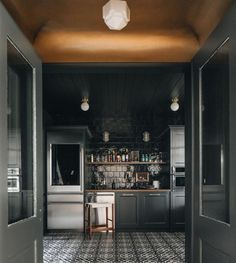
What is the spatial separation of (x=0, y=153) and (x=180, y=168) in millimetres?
6650

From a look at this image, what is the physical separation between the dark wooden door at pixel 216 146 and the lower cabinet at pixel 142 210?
17.5 ft

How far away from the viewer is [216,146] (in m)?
2.99

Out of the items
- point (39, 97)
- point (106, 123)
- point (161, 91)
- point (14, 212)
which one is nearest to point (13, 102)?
point (39, 97)

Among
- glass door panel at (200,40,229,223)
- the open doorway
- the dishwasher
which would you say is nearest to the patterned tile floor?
the open doorway

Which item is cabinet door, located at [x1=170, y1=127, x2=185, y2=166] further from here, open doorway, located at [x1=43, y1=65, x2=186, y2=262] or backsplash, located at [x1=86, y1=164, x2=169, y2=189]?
backsplash, located at [x1=86, y1=164, x2=169, y2=189]

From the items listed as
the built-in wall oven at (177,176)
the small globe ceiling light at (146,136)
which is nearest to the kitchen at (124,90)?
the built-in wall oven at (177,176)

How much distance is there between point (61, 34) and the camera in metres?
3.58

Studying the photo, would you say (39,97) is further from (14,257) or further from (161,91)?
(161,91)

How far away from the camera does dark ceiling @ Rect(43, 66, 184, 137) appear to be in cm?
587

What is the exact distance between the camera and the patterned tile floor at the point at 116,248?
609 centimetres

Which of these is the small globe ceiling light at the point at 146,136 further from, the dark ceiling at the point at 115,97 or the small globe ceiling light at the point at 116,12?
the small globe ceiling light at the point at 116,12

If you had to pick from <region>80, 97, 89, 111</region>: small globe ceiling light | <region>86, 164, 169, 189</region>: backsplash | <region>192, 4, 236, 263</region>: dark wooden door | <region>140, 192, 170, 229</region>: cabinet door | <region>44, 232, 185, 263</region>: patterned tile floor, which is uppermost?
<region>80, 97, 89, 111</region>: small globe ceiling light

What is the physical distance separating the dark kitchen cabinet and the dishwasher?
0.17 metres

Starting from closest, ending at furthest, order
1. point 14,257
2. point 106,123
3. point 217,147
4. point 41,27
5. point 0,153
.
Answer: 1. point 0,153
2. point 14,257
3. point 217,147
4. point 41,27
5. point 106,123
